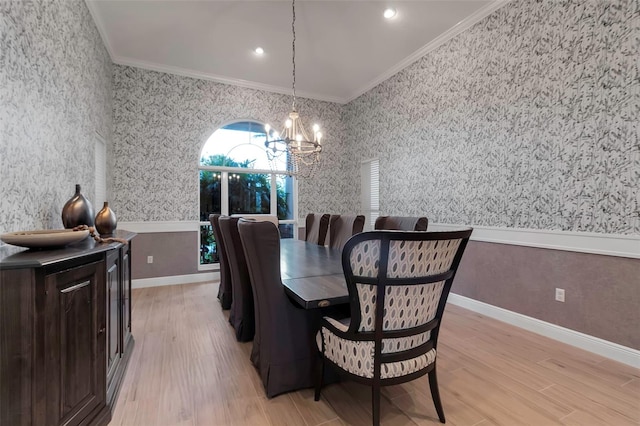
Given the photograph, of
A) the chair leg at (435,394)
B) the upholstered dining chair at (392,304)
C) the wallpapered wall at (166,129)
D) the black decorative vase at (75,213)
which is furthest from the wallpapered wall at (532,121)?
the black decorative vase at (75,213)

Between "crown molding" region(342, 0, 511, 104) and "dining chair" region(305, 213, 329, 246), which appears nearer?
"crown molding" region(342, 0, 511, 104)

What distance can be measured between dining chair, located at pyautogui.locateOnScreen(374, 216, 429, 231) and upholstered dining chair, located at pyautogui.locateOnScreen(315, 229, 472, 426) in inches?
44.0

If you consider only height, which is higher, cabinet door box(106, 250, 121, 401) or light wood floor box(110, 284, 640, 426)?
cabinet door box(106, 250, 121, 401)

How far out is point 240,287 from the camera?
2.44m

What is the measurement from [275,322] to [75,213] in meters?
1.49

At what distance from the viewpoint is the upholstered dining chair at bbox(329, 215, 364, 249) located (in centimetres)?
307

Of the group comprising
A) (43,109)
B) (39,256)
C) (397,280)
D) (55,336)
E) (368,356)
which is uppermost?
(43,109)

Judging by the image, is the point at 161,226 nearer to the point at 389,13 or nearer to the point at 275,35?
the point at 275,35

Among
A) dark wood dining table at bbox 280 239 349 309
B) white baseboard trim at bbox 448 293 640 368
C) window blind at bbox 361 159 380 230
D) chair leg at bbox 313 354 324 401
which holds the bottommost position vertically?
white baseboard trim at bbox 448 293 640 368

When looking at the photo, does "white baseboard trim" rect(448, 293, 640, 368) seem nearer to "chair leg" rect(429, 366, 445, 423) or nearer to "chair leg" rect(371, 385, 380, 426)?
"chair leg" rect(429, 366, 445, 423)

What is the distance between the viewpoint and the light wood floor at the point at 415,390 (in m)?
1.58

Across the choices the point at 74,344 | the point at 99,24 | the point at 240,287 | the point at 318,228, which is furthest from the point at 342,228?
the point at 99,24

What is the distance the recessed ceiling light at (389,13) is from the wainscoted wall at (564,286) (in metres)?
2.69

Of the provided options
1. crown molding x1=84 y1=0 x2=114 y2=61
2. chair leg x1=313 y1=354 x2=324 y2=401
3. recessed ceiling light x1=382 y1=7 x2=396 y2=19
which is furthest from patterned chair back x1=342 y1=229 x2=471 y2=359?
crown molding x1=84 y1=0 x2=114 y2=61
